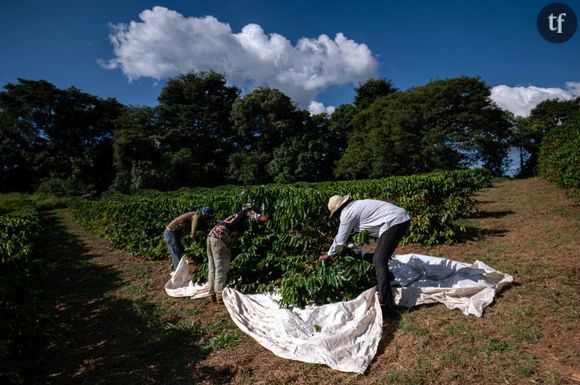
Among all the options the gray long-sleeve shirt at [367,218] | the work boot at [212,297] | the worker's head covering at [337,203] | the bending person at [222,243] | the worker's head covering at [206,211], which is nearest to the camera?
the gray long-sleeve shirt at [367,218]

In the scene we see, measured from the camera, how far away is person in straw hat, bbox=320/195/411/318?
4039 mm

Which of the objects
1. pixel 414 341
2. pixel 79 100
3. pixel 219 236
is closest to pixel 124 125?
pixel 79 100

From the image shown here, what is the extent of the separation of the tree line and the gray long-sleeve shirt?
89.7 feet

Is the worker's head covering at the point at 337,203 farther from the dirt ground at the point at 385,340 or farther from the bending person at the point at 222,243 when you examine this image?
the dirt ground at the point at 385,340

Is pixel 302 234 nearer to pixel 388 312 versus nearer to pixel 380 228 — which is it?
pixel 380 228

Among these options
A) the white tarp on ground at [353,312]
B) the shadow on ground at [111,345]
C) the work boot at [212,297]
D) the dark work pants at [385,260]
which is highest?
the dark work pants at [385,260]

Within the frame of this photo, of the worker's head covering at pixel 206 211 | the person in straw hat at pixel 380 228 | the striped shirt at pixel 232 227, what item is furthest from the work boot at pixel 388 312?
the worker's head covering at pixel 206 211

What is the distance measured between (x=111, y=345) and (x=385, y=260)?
12.6 ft

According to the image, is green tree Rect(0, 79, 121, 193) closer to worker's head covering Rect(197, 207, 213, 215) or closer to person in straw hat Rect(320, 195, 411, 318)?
worker's head covering Rect(197, 207, 213, 215)

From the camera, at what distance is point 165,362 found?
3.76m

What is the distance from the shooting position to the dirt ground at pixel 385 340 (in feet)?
10.2

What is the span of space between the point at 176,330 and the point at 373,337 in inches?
107

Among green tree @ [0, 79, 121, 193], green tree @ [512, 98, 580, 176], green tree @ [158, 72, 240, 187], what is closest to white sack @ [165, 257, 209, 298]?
green tree @ [158, 72, 240, 187]

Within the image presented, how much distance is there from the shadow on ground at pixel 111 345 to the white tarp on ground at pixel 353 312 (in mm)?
768
